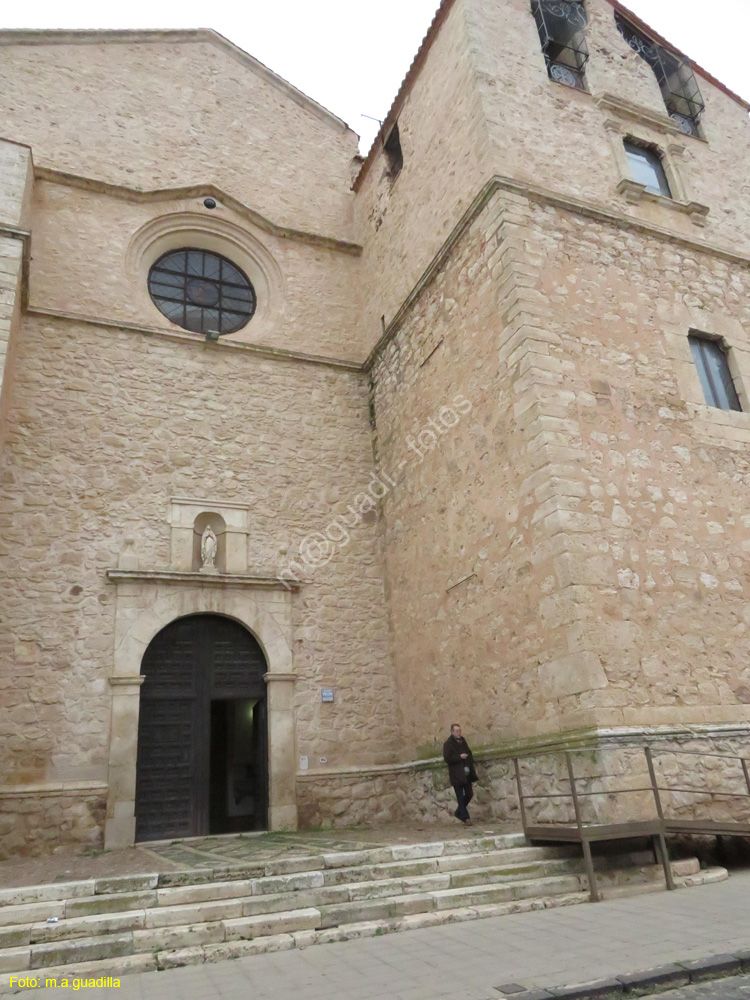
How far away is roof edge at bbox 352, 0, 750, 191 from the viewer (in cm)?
1016

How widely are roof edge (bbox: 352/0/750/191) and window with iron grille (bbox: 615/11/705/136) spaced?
0.08 meters

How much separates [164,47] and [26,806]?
1197 centimetres

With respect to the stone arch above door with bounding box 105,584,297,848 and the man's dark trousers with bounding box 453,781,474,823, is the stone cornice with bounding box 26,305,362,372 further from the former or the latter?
the man's dark trousers with bounding box 453,781,474,823

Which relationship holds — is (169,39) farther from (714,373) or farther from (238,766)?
(238,766)

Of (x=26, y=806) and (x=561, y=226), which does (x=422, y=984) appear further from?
(x=561, y=226)

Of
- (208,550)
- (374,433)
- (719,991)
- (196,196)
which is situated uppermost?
(196,196)

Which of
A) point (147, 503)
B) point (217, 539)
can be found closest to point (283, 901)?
point (217, 539)

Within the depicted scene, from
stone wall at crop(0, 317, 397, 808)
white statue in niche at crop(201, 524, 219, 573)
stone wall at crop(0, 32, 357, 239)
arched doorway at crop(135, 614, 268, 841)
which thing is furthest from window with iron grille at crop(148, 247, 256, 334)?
arched doorway at crop(135, 614, 268, 841)

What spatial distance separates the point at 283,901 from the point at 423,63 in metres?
10.9

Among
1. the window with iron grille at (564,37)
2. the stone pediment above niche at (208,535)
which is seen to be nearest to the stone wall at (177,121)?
the window with iron grille at (564,37)

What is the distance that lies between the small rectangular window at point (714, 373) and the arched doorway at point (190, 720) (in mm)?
6319

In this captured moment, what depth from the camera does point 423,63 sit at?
10.6 meters

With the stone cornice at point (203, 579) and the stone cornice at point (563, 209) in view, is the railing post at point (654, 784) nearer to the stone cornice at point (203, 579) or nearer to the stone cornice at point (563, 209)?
the stone cornice at point (203, 579)

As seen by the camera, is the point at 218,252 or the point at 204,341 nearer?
the point at 204,341
